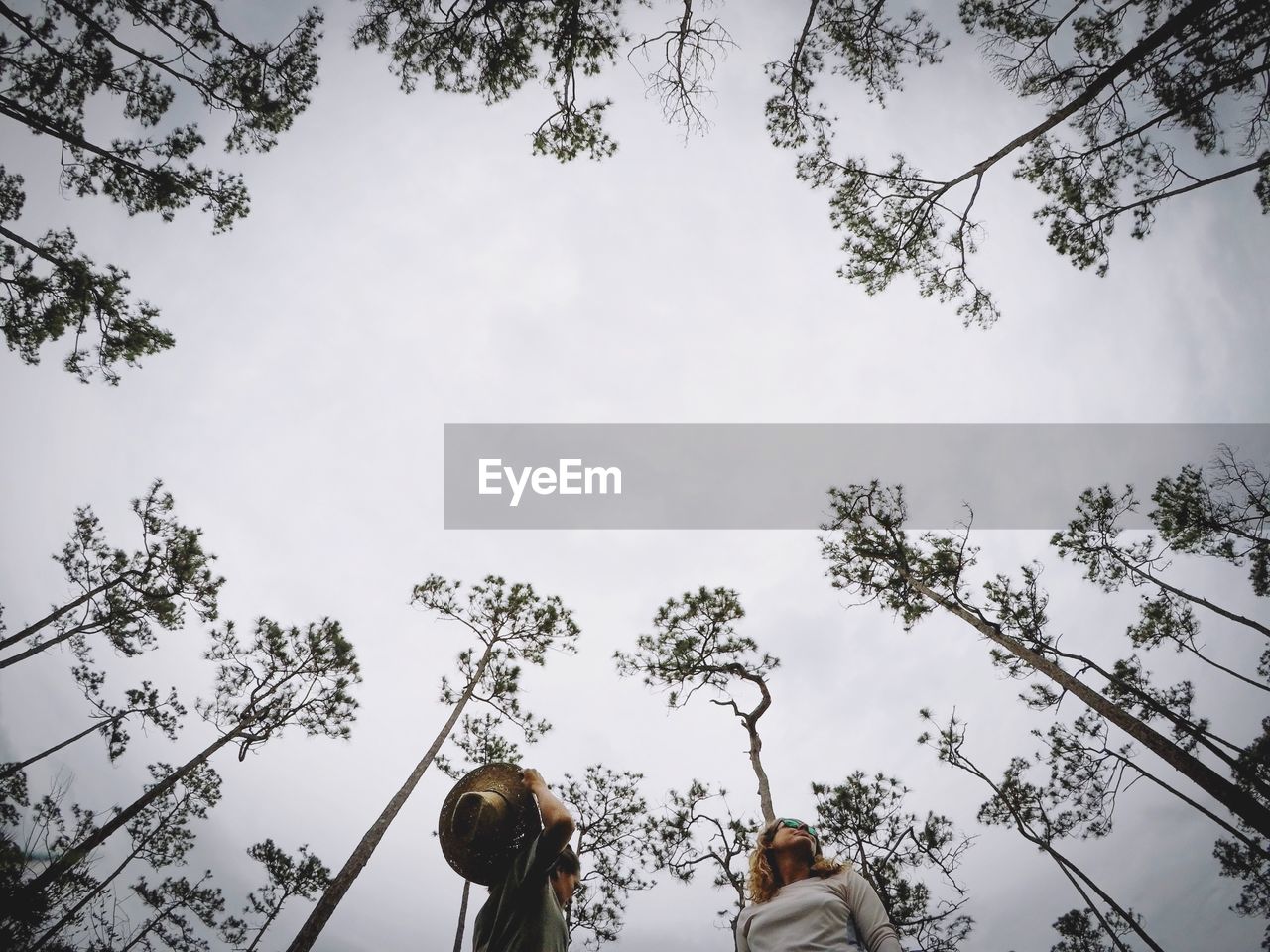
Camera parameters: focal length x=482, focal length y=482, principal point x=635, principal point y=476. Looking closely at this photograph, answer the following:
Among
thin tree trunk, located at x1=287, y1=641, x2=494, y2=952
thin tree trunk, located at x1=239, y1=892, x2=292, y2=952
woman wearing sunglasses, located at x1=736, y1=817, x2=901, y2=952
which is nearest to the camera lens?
woman wearing sunglasses, located at x1=736, y1=817, x2=901, y2=952

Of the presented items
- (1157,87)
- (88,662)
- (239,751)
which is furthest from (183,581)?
(1157,87)

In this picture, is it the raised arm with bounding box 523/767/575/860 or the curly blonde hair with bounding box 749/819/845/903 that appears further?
the curly blonde hair with bounding box 749/819/845/903

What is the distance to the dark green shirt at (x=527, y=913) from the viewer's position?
1.74m

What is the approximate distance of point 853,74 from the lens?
23.6 ft

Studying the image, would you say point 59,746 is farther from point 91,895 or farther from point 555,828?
point 555,828

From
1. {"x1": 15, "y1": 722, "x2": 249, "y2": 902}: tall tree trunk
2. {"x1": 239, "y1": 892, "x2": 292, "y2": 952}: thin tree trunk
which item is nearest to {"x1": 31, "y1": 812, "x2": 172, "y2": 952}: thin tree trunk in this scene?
{"x1": 15, "y1": 722, "x2": 249, "y2": 902}: tall tree trunk

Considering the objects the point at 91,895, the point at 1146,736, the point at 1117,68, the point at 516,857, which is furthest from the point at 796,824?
Result: the point at 91,895

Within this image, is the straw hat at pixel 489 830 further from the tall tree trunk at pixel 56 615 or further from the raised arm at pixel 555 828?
the tall tree trunk at pixel 56 615

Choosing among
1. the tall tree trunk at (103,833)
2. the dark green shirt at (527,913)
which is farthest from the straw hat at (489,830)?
the tall tree trunk at (103,833)

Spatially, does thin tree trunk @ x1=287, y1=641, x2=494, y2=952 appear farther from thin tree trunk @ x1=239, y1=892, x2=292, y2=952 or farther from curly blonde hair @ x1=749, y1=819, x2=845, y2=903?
thin tree trunk @ x1=239, y1=892, x2=292, y2=952

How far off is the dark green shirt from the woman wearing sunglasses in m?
1.19

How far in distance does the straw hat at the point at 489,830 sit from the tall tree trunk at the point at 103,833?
1083cm

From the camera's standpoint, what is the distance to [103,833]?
357 inches

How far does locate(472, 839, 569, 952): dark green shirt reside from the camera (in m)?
1.74
